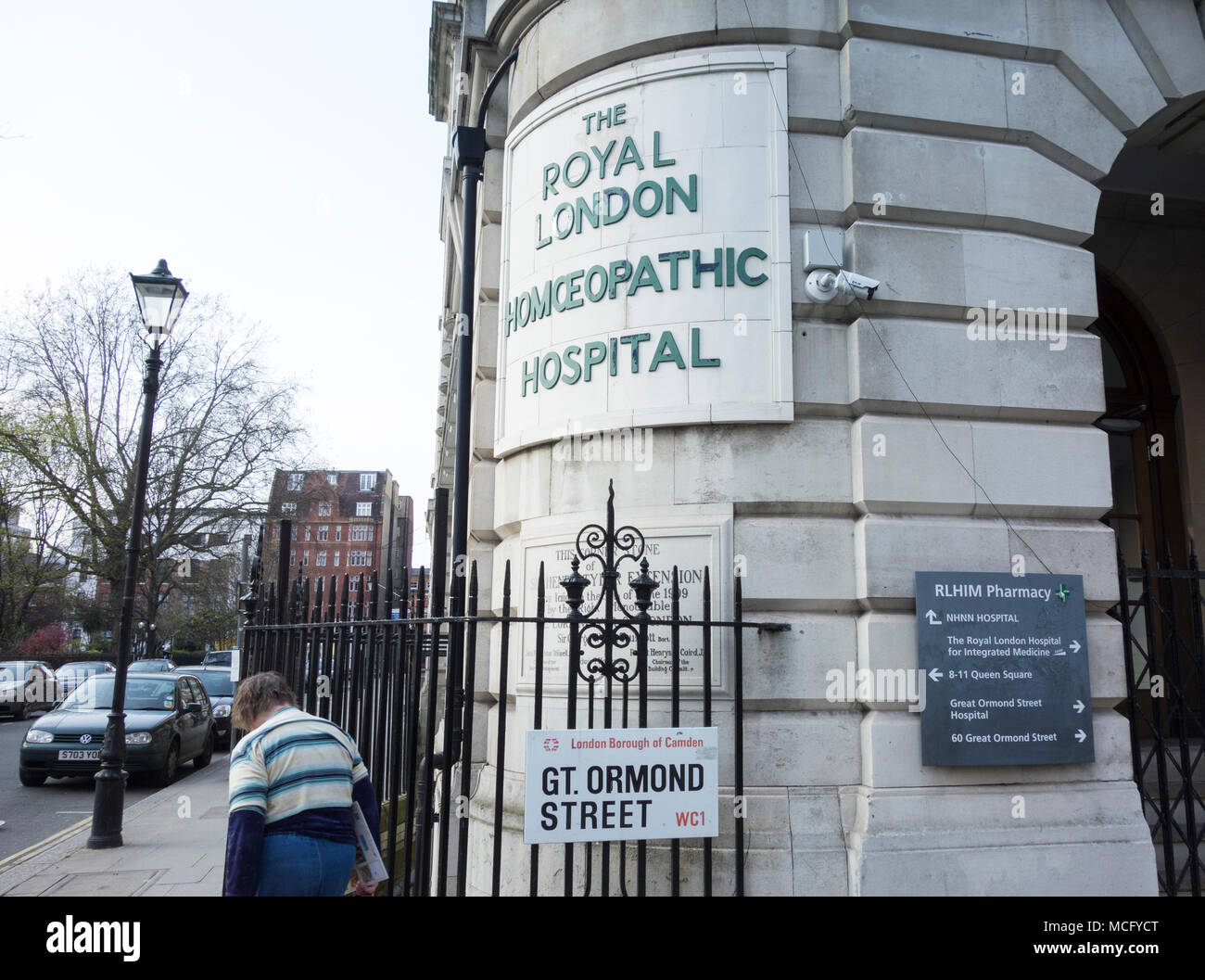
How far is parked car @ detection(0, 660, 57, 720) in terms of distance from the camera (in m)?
26.4

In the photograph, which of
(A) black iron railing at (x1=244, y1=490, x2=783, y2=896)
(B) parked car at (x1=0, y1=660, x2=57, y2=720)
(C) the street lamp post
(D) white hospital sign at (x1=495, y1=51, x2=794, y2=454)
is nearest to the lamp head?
(C) the street lamp post

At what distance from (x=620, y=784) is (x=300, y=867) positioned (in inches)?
58.5

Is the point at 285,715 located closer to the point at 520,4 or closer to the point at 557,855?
the point at 557,855

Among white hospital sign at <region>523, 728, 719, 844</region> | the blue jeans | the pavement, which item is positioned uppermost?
white hospital sign at <region>523, 728, 719, 844</region>

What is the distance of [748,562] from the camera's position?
5.69 meters

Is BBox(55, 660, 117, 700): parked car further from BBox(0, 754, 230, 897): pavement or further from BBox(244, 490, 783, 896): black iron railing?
BBox(244, 490, 783, 896): black iron railing

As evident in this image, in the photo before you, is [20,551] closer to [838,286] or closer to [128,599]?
[128,599]

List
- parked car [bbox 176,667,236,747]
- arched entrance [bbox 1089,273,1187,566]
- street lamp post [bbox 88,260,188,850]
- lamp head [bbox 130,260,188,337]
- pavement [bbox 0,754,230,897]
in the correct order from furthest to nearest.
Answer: parked car [bbox 176,667,236,747] < lamp head [bbox 130,260,188,337] < street lamp post [bbox 88,260,188,850] < arched entrance [bbox 1089,273,1187,566] < pavement [bbox 0,754,230,897]

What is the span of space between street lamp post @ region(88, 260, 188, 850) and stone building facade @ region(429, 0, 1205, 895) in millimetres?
6153

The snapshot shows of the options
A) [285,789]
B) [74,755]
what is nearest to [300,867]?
[285,789]

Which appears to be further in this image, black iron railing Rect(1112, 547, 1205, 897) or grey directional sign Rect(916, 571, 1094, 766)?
black iron railing Rect(1112, 547, 1205, 897)

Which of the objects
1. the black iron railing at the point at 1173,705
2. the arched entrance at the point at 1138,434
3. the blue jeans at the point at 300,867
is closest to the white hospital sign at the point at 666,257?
the black iron railing at the point at 1173,705

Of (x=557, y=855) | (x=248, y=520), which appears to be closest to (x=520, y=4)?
(x=557, y=855)

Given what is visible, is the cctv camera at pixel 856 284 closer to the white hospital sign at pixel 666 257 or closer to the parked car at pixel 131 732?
the white hospital sign at pixel 666 257
